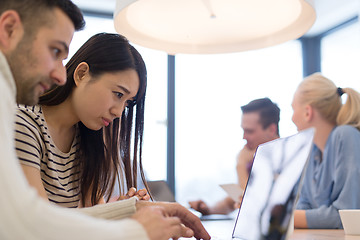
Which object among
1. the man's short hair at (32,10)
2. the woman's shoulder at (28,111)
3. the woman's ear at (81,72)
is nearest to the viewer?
the man's short hair at (32,10)

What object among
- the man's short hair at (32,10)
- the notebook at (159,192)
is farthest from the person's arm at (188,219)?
the notebook at (159,192)

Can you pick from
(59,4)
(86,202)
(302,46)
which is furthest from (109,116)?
(302,46)

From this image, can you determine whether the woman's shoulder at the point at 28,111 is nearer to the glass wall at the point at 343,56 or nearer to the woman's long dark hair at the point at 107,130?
the woman's long dark hair at the point at 107,130

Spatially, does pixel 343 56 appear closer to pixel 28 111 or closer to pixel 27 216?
pixel 28 111

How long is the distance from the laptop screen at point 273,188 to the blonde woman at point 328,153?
605 mm

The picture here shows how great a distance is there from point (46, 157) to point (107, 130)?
1.21 feet

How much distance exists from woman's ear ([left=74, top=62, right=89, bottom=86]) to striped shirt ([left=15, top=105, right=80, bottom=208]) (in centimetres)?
16

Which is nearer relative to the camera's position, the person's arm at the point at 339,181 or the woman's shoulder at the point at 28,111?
the woman's shoulder at the point at 28,111

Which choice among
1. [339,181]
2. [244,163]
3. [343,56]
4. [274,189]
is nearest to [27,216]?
[274,189]

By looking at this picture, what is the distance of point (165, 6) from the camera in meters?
1.25

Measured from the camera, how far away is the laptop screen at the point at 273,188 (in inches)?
28.4

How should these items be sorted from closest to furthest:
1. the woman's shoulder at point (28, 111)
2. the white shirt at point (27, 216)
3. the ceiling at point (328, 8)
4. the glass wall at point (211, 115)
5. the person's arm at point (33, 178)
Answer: the white shirt at point (27, 216)
the person's arm at point (33, 178)
the woman's shoulder at point (28, 111)
the ceiling at point (328, 8)
the glass wall at point (211, 115)

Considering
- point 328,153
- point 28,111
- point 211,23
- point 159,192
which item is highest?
point 211,23

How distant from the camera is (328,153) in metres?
1.89
